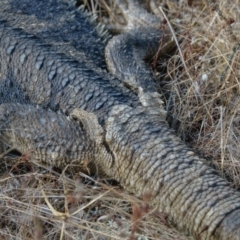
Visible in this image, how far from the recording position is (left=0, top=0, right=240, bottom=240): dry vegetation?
3.26 m

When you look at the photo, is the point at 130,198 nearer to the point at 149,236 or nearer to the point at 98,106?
the point at 149,236

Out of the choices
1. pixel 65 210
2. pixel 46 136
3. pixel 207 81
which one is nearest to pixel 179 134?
pixel 207 81

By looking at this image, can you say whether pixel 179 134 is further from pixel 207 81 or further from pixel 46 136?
pixel 46 136

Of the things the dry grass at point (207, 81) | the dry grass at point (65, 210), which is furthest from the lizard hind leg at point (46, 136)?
the dry grass at point (207, 81)

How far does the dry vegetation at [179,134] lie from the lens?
10.7 ft

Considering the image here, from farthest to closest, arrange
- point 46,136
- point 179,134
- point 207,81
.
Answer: point 207,81 < point 179,134 < point 46,136

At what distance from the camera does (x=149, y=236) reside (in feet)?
10.7

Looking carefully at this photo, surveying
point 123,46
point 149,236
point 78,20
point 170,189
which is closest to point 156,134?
point 170,189

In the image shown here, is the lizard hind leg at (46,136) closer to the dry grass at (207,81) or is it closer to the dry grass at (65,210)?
the dry grass at (65,210)

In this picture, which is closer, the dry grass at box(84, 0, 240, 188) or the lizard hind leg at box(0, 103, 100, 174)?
the lizard hind leg at box(0, 103, 100, 174)

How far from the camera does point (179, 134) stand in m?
4.00

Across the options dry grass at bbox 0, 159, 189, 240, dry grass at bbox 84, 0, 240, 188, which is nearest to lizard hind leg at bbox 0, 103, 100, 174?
dry grass at bbox 0, 159, 189, 240

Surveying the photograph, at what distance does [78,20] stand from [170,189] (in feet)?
5.69

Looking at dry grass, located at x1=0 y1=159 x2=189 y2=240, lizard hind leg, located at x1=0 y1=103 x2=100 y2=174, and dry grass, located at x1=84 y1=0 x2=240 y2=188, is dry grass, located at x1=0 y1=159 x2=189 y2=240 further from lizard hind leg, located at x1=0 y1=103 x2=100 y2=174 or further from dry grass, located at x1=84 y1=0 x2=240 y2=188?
dry grass, located at x1=84 y1=0 x2=240 y2=188
